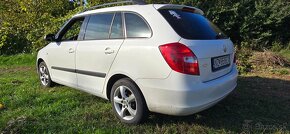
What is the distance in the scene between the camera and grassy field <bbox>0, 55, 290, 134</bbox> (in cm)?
367

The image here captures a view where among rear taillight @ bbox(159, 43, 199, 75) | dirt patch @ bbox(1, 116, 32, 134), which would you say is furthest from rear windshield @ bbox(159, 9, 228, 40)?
dirt patch @ bbox(1, 116, 32, 134)

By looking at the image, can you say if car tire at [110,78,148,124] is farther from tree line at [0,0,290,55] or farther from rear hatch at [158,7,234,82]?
tree line at [0,0,290,55]

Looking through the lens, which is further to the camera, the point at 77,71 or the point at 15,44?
the point at 15,44

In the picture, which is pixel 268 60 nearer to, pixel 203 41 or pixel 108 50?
pixel 203 41

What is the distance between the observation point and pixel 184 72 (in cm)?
318

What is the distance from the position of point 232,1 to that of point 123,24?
8217mm

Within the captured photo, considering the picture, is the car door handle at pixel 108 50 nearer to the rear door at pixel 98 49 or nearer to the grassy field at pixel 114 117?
the rear door at pixel 98 49

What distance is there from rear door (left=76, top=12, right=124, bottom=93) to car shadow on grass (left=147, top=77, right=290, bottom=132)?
102cm

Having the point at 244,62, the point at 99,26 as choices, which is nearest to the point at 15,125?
the point at 99,26

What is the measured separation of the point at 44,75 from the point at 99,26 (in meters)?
2.42

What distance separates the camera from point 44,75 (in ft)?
19.9

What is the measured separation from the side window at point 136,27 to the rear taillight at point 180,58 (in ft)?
1.33

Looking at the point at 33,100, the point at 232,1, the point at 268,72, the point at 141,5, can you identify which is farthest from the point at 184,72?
the point at 232,1

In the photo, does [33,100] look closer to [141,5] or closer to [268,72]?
[141,5]
